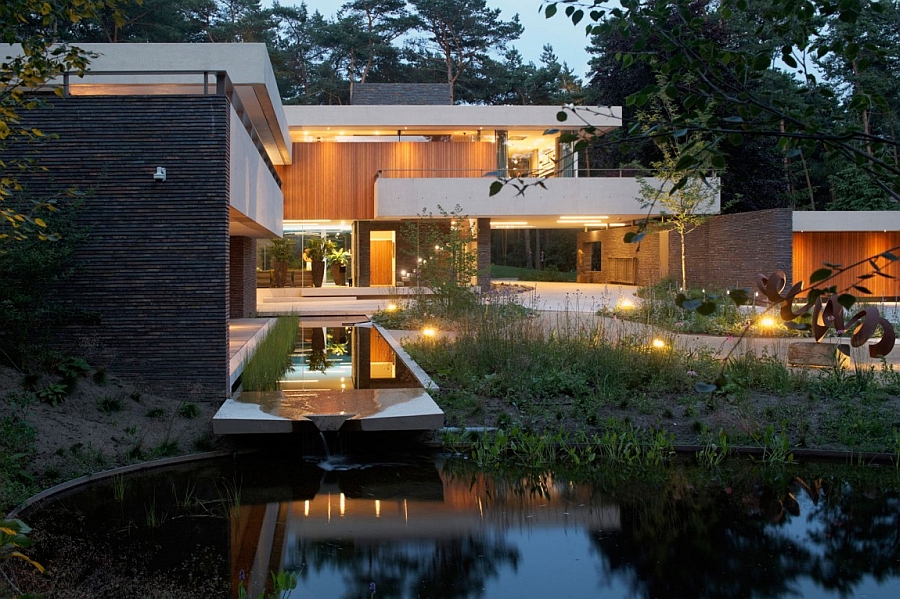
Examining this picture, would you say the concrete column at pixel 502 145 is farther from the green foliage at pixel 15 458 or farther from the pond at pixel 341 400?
the green foliage at pixel 15 458

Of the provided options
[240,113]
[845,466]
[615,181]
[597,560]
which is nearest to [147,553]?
[597,560]

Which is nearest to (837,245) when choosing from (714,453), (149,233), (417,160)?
(417,160)

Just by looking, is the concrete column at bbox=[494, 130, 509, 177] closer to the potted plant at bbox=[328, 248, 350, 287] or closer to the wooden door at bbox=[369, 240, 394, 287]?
the wooden door at bbox=[369, 240, 394, 287]

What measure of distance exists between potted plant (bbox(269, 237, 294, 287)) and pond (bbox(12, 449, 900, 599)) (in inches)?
792

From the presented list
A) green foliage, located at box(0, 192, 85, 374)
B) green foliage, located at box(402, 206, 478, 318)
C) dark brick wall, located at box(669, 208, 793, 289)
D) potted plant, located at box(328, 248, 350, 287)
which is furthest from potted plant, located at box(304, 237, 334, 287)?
green foliage, located at box(0, 192, 85, 374)

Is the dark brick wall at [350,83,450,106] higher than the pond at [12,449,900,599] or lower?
higher

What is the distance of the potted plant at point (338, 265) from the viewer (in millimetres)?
27141

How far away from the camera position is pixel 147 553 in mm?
4680

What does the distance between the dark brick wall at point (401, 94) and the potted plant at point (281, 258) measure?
5941mm

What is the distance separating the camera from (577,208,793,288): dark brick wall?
69.3ft

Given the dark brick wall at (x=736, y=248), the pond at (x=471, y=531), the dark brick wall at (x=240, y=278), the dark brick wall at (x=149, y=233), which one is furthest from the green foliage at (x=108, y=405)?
the dark brick wall at (x=736, y=248)

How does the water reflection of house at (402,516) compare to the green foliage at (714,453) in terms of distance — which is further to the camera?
the green foliage at (714,453)

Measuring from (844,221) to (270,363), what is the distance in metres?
20.4

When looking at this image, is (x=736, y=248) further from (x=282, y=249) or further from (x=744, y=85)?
(x=744, y=85)
